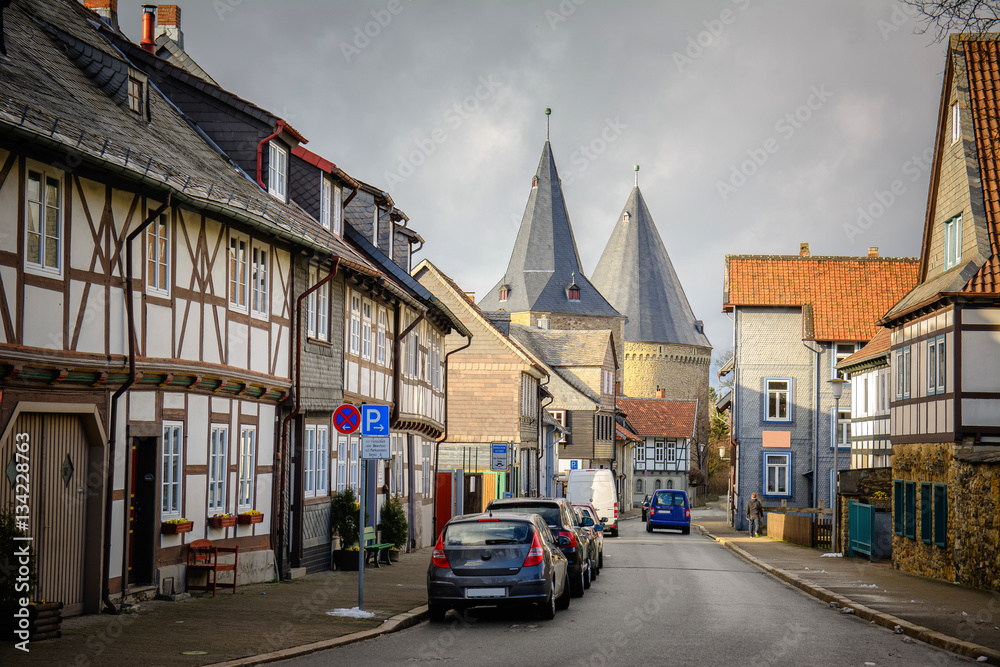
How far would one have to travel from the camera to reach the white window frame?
48.2 feet

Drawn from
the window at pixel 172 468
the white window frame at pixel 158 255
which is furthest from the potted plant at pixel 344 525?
the white window frame at pixel 158 255

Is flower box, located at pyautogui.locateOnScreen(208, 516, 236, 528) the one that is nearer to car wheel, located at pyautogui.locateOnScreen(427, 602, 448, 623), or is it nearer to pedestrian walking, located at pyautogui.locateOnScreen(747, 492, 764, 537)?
car wheel, located at pyautogui.locateOnScreen(427, 602, 448, 623)

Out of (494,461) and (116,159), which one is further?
(494,461)

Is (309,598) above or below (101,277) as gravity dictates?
below

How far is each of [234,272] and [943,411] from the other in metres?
14.1

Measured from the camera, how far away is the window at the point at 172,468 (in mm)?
15375

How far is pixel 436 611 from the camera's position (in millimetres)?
14781

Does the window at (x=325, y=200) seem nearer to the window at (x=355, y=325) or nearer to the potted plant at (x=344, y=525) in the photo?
the window at (x=355, y=325)

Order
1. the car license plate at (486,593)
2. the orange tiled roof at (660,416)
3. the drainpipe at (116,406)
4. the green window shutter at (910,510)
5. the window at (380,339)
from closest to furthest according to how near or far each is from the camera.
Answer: the drainpipe at (116,406)
the car license plate at (486,593)
the green window shutter at (910,510)
the window at (380,339)
the orange tiled roof at (660,416)

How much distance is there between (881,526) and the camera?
28.0m

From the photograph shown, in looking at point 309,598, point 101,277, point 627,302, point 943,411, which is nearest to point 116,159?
point 101,277

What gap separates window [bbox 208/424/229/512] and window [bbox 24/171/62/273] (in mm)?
4812

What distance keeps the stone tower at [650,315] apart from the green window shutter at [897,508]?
8424cm

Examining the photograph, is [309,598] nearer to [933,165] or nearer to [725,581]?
[725,581]
